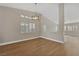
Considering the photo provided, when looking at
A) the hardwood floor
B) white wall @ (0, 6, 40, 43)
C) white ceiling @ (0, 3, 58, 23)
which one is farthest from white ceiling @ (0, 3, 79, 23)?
the hardwood floor

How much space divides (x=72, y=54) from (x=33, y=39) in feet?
2.50

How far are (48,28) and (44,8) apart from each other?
0.38 meters

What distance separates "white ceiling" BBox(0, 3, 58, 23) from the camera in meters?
1.95

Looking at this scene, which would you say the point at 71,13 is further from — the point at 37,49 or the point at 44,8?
the point at 37,49

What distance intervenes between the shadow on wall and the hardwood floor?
0.38 feet

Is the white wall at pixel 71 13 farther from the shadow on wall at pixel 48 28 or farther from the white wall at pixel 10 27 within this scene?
the white wall at pixel 10 27

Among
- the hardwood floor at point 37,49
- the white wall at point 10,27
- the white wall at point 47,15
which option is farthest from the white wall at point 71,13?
the white wall at point 10,27

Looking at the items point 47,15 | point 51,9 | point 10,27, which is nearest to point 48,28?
point 47,15

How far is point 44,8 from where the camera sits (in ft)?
6.43

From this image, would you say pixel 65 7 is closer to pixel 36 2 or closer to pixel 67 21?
pixel 67 21

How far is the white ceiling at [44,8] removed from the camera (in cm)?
195

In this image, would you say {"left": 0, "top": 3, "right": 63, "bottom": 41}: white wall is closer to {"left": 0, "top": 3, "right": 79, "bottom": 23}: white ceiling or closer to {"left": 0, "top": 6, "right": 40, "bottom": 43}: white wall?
{"left": 0, "top": 3, "right": 79, "bottom": 23}: white ceiling

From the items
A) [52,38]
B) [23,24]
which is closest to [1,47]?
[23,24]

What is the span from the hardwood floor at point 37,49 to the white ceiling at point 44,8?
0.45m
